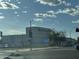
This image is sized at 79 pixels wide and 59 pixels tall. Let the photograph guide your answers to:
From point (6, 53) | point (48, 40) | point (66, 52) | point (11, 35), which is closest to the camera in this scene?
point (11, 35)

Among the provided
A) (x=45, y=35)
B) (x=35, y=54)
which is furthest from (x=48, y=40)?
(x=35, y=54)

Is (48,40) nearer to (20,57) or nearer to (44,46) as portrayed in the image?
(44,46)

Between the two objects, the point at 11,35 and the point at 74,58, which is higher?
the point at 11,35

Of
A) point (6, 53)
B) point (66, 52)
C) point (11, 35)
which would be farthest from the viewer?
point (66, 52)

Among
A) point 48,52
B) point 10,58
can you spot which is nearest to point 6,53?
point 10,58

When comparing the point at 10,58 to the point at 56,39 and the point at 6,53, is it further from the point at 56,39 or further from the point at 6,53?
the point at 56,39

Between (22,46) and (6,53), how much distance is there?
4.46 ft

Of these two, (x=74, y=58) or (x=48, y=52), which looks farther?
(x=74, y=58)

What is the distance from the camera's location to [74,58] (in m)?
12.9

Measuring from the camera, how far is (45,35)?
10.7 m

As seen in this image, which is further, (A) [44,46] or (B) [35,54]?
(B) [35,54]

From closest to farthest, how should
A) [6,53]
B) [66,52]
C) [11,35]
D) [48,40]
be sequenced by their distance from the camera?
1. [11,35]
2. [48,40]
3. [6,53]
4. [66,52]

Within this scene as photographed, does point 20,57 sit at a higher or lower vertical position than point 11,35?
lower

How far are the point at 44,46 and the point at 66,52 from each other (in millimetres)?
2225
